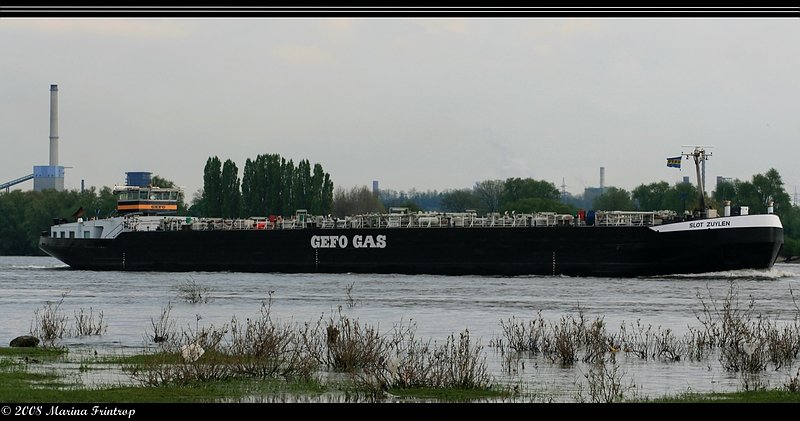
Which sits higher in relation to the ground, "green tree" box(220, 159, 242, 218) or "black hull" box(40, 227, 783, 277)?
"green tree" box(220, 159, 242, 218)

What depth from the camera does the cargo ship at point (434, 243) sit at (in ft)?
234

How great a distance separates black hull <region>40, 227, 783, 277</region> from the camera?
7131cm

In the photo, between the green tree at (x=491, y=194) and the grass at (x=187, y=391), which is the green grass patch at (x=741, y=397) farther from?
the green tree at (x=491, y=194)

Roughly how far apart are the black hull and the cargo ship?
0.22 ft

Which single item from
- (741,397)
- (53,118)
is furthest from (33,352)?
(53,118)

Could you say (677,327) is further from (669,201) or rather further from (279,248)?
(669,201)

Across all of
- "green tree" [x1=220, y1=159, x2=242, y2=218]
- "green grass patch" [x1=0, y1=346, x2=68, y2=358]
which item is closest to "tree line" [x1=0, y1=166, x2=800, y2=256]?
"green tree" [x1=220, y1=159, x2=242, y2=218]

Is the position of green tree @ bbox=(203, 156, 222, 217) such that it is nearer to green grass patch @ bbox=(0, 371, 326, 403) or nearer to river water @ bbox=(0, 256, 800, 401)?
river water @ bbox=(0, 256, 800, 401)

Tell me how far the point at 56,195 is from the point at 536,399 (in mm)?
144244

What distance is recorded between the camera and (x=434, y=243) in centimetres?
7931

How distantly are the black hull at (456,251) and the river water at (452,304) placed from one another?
1.53 meters

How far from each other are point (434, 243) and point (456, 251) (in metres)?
1.74

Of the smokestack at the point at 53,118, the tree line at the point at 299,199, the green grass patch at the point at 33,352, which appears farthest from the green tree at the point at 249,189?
the green grass patch at the point at 33,352
